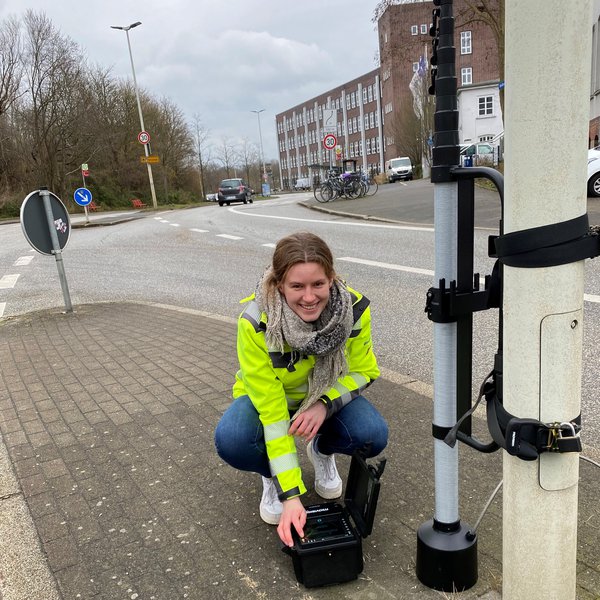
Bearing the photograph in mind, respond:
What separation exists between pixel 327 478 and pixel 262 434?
1.48 feet

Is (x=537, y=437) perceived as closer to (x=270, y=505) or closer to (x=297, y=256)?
(x=297, y=256)

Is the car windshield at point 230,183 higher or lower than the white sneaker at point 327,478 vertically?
higher

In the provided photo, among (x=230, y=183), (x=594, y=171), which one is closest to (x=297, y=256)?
(x=594, y=171)

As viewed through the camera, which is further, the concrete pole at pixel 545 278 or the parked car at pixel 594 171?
the parked car at pixel 594 171

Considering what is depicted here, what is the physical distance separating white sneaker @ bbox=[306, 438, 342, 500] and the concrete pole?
1.16m

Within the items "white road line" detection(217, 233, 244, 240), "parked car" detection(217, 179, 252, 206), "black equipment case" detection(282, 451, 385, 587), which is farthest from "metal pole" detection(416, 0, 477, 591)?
"parked car" detection(217, 179, 252, 206)

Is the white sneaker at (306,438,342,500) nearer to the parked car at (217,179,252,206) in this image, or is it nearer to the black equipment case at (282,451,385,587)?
the black equipment case at (282,451,385,587)

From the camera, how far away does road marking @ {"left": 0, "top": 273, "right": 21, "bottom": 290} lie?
9.88 metres

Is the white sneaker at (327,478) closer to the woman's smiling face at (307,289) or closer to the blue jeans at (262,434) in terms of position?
the blue jeans at (262,434)

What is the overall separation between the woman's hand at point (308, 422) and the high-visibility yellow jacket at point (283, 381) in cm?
4

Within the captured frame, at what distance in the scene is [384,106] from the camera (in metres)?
74.6

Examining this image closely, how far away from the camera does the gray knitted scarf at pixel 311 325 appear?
219 cm

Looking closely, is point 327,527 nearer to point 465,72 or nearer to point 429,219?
point 429,219

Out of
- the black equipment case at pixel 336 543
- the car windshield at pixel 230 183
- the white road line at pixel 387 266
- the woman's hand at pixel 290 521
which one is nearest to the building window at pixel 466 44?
the car windshield at pixel 230 183
